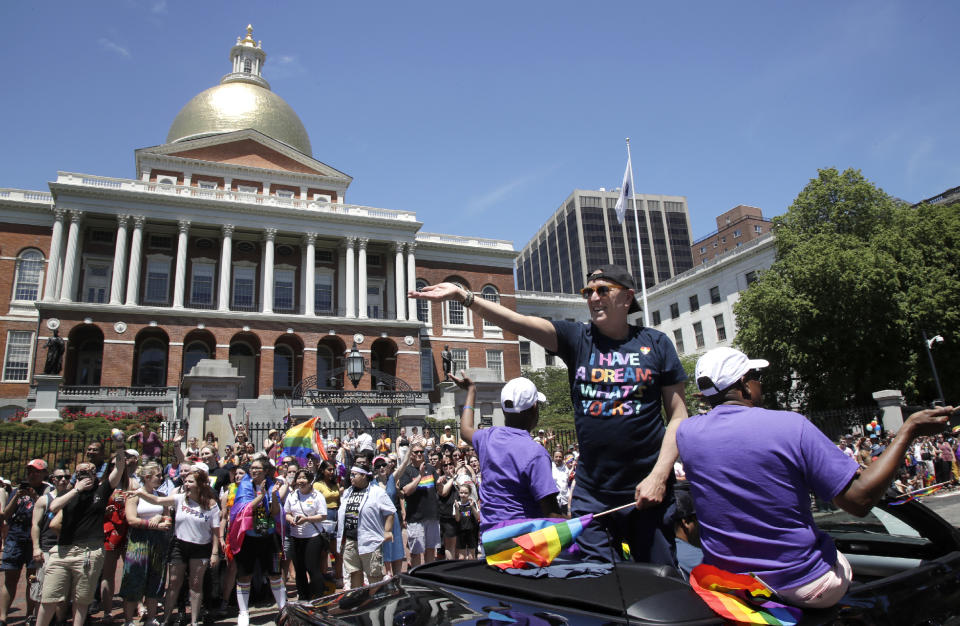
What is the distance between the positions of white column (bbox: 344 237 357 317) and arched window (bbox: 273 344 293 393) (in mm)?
5066

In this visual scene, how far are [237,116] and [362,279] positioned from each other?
61.5ft

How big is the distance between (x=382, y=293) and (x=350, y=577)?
39060 mm

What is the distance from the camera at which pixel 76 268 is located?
1467 inches

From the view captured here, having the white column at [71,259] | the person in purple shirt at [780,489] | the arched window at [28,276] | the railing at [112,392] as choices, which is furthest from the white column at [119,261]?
the person in purple shirt at [780,489]

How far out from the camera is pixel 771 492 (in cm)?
247

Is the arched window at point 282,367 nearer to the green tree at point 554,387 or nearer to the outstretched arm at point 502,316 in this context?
the green tree at point 554,387

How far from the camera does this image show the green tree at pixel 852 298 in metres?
29.2

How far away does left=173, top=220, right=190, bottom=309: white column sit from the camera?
3853 centimetres

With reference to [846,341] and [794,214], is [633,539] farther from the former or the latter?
[794,214]

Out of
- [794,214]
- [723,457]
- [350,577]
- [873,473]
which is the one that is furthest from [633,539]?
[794,214]

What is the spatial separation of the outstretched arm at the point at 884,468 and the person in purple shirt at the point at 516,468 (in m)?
1.55

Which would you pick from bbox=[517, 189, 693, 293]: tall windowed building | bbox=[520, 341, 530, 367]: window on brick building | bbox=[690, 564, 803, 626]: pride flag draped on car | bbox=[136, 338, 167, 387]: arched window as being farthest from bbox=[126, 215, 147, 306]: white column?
bbox=[517, 189, 693, 293]: tall windowed building

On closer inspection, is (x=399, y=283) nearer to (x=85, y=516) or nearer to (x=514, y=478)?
(x=85, y=516)

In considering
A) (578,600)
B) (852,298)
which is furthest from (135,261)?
(578,600)
